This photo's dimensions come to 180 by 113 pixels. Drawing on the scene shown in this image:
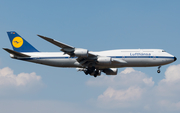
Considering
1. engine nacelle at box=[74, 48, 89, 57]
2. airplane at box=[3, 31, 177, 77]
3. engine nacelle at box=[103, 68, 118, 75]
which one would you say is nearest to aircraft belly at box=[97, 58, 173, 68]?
airplane at box=[3, 31, 177, 77]

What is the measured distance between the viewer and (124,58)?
4697 centimetres

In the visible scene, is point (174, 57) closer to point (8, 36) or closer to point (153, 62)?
point (153, 62)

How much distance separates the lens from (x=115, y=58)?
47.4 m

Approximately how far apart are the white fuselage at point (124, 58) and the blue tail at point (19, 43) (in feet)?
8.27

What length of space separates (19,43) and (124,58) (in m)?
21.1

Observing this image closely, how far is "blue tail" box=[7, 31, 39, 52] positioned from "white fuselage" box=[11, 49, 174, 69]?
8.27 ft

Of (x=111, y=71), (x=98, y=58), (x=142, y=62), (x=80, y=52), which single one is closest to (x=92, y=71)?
(x=98, y=58)

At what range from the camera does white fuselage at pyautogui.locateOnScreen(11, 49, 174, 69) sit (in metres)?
46.8

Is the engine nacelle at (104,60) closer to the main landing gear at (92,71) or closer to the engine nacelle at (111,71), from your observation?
the main landing gear at (92,71)

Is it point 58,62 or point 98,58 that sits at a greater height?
point 98,58

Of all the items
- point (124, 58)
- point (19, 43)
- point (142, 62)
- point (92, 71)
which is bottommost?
point (92, 71)

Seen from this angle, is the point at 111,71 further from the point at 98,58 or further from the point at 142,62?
the point at 98,58

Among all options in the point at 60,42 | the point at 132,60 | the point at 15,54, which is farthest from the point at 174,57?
the point at 15,54

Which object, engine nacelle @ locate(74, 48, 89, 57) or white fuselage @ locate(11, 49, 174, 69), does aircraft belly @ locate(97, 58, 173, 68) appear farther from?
engine nacelle @ locate(74, 48, 89, 57)
